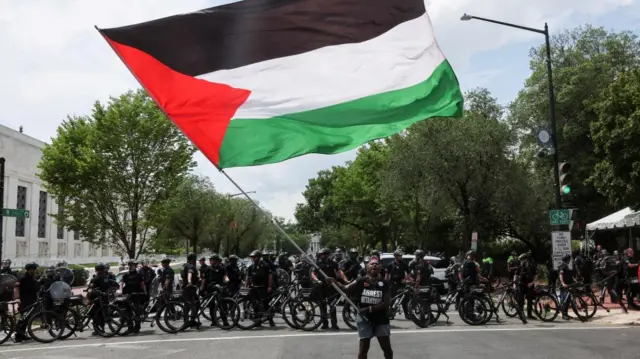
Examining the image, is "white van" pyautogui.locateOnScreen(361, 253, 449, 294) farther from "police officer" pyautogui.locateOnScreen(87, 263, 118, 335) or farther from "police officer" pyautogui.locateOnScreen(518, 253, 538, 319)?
"police officer" pyautogui.locateOnScreen(87, 263, 118, 335)

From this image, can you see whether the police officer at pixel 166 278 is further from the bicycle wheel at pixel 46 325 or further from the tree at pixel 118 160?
the tree at pixel 118 160

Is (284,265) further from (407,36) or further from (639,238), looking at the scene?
(639,238)

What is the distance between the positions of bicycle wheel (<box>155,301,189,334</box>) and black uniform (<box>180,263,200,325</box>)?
17cm

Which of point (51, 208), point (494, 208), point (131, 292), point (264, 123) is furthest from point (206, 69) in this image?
point (51, 208)

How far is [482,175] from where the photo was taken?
108ft

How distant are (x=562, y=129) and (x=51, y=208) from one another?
151 ft

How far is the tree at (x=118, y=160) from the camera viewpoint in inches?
1089

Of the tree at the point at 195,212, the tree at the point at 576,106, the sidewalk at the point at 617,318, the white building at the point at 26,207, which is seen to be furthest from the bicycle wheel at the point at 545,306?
the white building at the point at 26,207

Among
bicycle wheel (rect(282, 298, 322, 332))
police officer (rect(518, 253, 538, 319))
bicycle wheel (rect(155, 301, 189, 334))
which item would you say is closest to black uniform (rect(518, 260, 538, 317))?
police officer (rect(518, 253, 538, 319))

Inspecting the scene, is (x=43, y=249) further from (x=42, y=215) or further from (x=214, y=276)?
(x=214, y=276)

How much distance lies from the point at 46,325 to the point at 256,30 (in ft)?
31.4

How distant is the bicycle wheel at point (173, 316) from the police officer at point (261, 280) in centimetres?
172

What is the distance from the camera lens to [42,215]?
197 feet

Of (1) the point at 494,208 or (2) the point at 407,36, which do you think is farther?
(1) the point at 494,208
